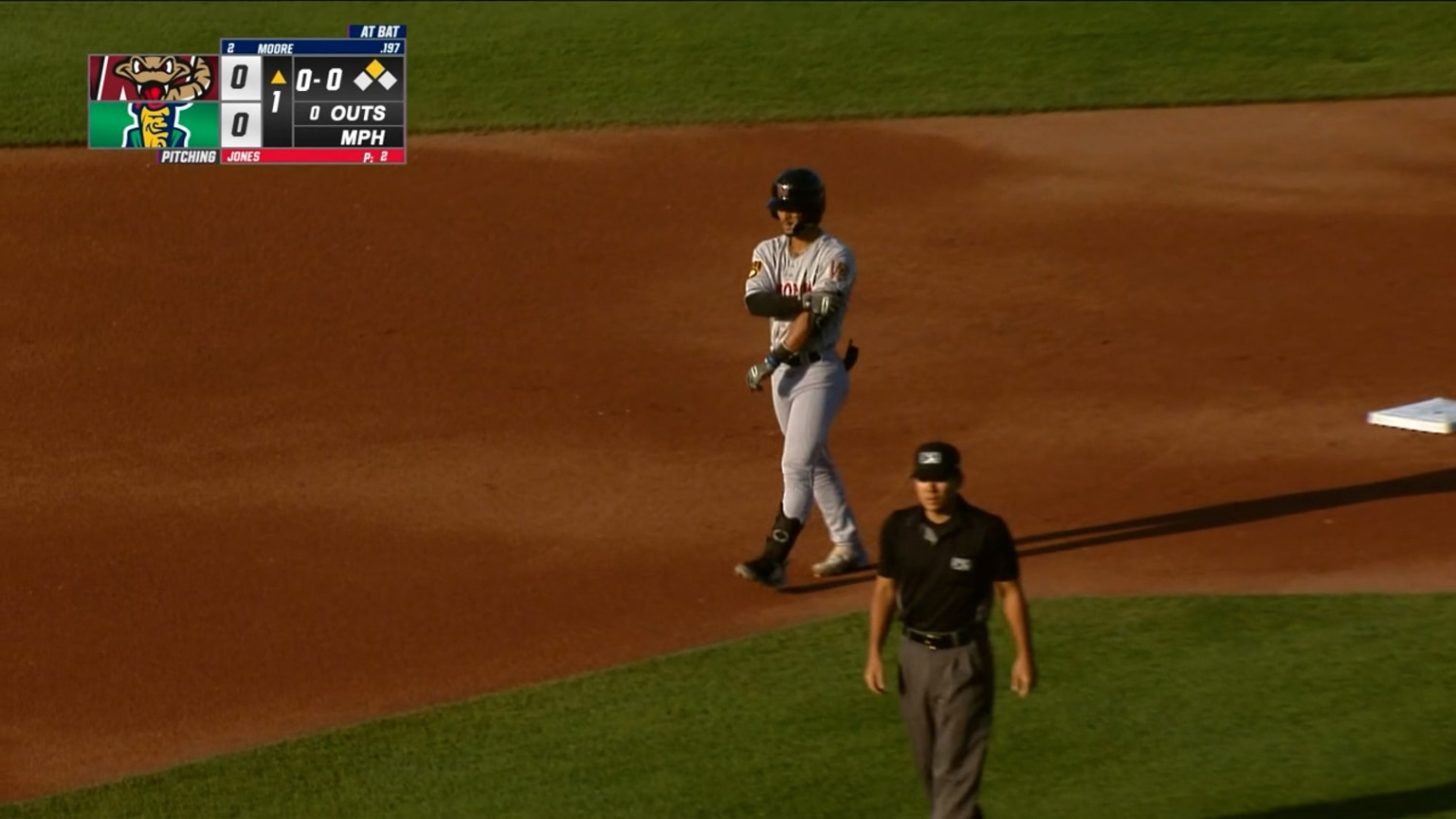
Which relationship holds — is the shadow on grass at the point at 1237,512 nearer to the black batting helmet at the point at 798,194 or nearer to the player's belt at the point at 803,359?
the player's belt at the point at 803,359

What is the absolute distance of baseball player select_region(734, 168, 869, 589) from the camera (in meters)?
11.5

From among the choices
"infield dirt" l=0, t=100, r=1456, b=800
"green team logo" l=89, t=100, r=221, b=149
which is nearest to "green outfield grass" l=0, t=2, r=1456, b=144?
"green team logo" l=89, t=100, r=221, b=149

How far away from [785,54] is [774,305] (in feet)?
41.5

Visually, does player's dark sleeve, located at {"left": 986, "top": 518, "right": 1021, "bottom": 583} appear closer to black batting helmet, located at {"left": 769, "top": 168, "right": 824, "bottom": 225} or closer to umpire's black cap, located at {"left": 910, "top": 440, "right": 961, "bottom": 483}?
umpire's black cap, located at {"left": 910, "top": 440, "right": 961, "bottom": 483}

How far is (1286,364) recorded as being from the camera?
1583 cm

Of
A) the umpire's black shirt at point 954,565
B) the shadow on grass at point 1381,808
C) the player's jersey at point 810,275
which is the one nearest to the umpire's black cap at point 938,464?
the umpire's black shirt at point 954,565

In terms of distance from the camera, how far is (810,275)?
1159 centimetres

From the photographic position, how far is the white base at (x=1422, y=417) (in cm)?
1430

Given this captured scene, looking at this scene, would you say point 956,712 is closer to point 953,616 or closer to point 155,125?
point 953,616

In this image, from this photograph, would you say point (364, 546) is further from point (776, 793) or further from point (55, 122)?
point (55, 122)

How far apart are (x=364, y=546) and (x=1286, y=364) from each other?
670 cm
